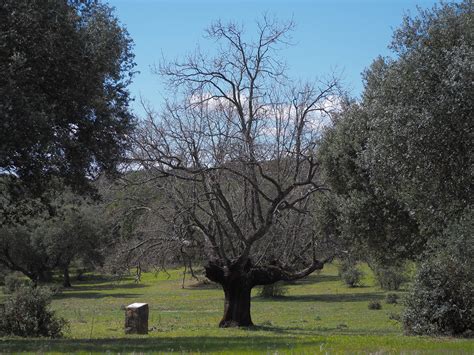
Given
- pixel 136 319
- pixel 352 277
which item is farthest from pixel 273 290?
pixel 136 319

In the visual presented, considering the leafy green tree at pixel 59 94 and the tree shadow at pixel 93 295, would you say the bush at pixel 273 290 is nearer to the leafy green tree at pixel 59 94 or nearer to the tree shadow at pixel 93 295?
the tree shadow at pixel 93 295

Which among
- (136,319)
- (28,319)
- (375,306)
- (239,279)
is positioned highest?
(239,279)

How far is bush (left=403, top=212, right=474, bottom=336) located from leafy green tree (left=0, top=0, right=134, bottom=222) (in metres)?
9.31

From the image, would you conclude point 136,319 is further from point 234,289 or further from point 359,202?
point 359,202

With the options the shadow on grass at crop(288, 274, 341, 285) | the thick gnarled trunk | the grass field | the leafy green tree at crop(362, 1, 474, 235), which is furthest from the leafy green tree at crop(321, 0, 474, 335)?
the shadow on grass at crop(288, 274, 341, 285)

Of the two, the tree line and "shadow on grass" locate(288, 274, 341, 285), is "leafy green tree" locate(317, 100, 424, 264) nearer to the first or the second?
the tree line

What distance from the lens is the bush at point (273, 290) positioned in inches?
2057

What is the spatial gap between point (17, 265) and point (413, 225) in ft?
181

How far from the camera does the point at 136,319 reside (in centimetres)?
2186

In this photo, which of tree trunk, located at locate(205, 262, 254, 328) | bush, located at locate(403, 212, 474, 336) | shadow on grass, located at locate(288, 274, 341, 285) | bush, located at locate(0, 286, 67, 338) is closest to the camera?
bush, located at locate(403, 212, 474, 336)

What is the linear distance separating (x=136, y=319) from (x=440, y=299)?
9906 millimetres

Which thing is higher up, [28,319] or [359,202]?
[359,202]

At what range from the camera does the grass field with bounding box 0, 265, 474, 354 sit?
13555 millimetres

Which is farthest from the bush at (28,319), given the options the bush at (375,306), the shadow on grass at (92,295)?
the shadow on grass at (92,295)
